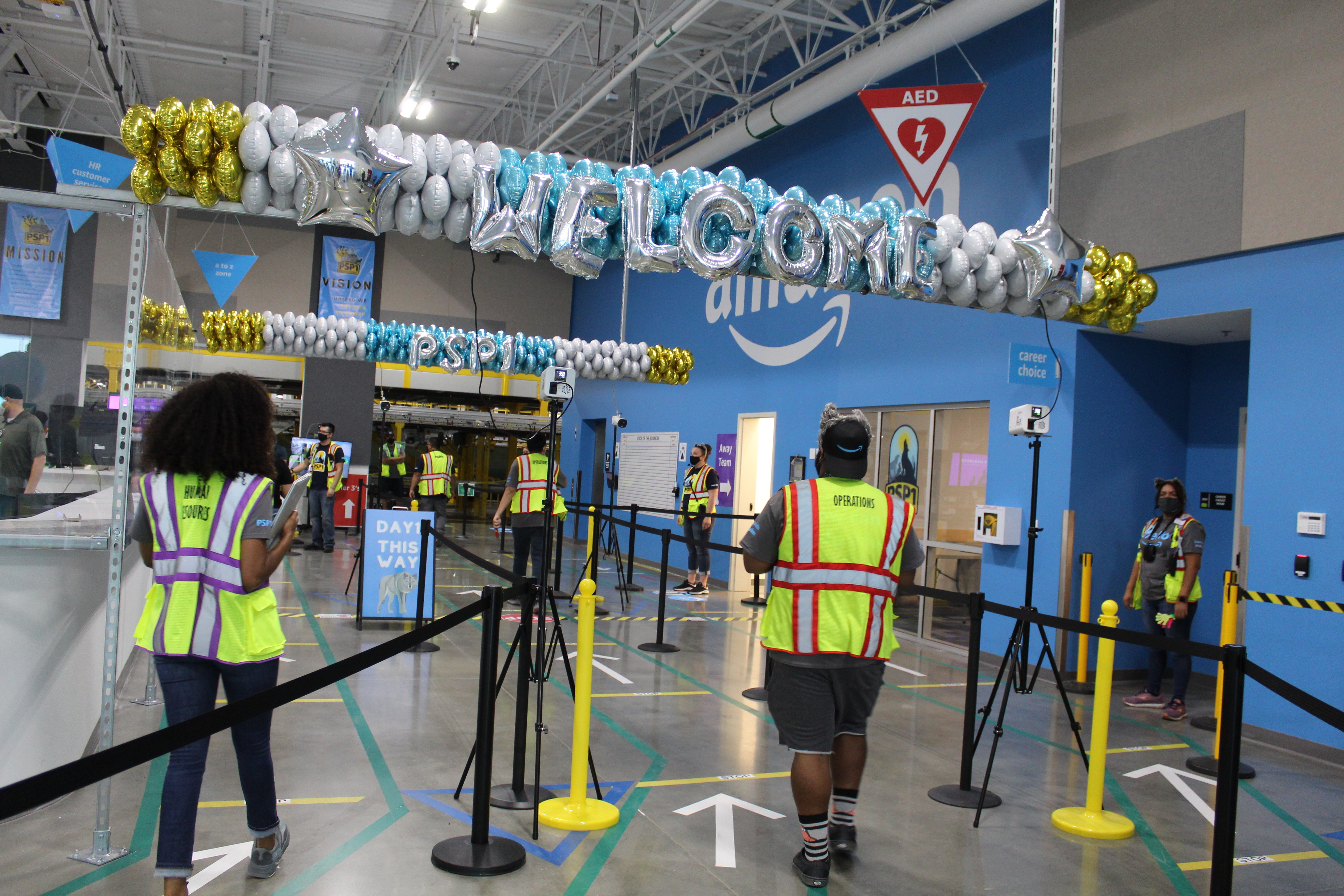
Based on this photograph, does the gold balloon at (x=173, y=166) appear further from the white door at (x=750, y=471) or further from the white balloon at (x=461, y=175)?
the white door at (x=750, y=471)

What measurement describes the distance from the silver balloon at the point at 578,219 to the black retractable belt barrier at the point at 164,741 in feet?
8.39

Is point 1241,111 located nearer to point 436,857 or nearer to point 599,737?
point 599,737

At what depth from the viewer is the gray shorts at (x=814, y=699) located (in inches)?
131

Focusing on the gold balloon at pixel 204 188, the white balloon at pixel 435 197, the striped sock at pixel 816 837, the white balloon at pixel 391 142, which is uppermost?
the white balloon at pixel 391 142

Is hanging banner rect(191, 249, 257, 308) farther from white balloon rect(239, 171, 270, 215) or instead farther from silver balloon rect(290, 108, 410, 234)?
silver balloon rect(290, 108, 410, 234)

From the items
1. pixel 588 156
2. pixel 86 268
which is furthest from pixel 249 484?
pixel 588 156

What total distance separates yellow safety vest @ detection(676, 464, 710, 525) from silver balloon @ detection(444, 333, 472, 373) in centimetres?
299

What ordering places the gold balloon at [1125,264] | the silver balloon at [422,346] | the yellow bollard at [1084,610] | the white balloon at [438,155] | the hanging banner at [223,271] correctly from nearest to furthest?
the white balloon at [438,155]
the gold balloon at [1125,264]
the yellow bollard at [1084,610]
the hanging banner at [223,271]
the silver balloon at [422,346]

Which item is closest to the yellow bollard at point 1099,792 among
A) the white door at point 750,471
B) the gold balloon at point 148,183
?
the gold balloon at point 148,183

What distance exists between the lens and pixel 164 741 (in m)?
1.84

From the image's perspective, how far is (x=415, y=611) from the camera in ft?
26.3

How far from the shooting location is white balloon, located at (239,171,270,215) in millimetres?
4312

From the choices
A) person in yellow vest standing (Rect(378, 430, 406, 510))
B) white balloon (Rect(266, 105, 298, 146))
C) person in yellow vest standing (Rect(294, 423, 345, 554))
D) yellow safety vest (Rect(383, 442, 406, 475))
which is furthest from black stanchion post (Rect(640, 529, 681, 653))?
yellow safety vest (Rect(383, 442, 406, 475))

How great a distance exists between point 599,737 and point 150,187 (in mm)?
3491
